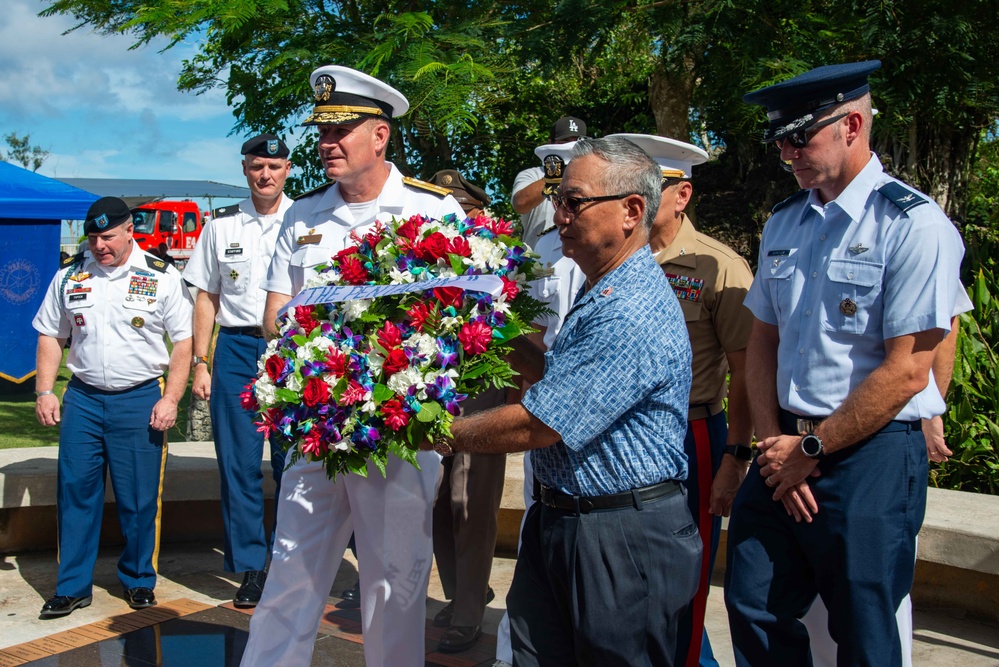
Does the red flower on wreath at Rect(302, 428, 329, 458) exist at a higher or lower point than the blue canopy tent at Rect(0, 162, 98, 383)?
lower

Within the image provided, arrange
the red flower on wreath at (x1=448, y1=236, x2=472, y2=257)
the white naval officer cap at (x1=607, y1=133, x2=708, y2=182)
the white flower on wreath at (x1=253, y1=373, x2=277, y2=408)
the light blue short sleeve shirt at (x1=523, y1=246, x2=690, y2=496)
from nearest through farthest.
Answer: the light blue short sleeve shirt at (x1=523, y1=246, x2=690, y2=496) → the white flower on wreath at (x1=253, y1=373, x2=277, y2=408) → the red flower on wreath at (x1=448, y1=236, x2=472, y2=257) → the white naval officer cap at (x1=607, y1=133, x2=708, y2=182)

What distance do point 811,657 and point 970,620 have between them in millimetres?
1948

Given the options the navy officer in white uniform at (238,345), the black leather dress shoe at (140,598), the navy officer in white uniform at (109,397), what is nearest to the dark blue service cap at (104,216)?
the navy officer in white uniform at (109,397)

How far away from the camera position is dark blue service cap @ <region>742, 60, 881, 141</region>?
282cm

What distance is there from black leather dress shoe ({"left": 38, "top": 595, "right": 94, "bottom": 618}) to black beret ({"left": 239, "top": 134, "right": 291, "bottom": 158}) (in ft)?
7.94

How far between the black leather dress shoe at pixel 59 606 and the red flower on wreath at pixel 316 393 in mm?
2692

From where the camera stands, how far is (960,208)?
8.11 meters

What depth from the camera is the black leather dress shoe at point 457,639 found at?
4375mm

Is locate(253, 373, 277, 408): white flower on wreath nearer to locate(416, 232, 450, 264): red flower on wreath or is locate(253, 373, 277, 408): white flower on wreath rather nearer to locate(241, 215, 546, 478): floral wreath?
locate(241, 215, 546, 478): floral wreath

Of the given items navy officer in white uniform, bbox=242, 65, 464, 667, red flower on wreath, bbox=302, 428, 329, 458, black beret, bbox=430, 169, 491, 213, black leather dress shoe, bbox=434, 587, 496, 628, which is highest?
black beret, bbox=430, 169, 491, 213

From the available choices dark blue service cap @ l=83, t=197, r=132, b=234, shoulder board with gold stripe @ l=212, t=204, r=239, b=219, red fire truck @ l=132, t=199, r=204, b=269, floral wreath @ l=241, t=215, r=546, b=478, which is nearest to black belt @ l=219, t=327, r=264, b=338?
shoulder board with gold stripe @ l=212, t=204, r=239, b=219

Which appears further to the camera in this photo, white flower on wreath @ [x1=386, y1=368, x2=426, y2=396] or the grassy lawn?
the grassy lawn

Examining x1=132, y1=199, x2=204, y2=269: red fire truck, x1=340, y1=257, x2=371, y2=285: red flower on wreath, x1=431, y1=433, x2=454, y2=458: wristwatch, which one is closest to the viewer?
x1=431, y1=433, x2=454, y2=458: wristwatch

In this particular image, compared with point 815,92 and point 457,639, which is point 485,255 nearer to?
point 815,92
